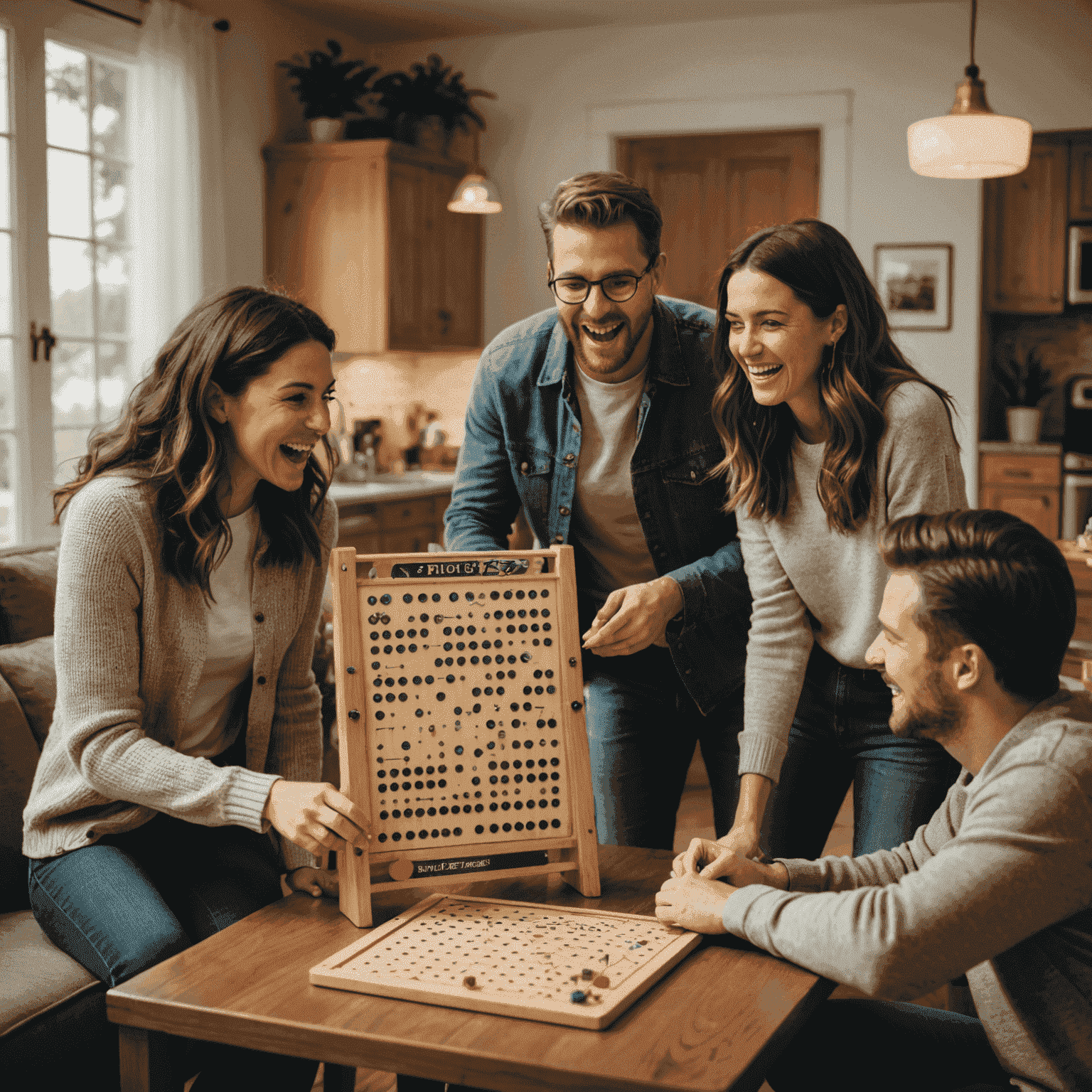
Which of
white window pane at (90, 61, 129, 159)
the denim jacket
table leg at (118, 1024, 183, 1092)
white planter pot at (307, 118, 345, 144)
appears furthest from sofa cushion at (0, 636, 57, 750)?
white planter pot at (307, 118, 345, 144)

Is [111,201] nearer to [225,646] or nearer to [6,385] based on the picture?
[6,385]

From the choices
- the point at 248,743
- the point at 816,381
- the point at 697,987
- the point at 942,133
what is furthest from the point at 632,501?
the point at 942,133

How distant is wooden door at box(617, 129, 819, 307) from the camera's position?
6305 millimetres

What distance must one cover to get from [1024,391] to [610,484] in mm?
Answer: 4990

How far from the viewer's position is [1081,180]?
19.9 ft

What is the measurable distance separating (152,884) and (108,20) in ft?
13.7

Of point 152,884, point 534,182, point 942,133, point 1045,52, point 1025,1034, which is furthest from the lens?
point 534,182

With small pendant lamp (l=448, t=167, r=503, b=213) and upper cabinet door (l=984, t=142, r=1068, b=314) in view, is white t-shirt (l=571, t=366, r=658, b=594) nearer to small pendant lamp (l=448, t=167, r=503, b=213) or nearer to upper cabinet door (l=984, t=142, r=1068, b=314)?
small pendant lamp (l=448, t=167, r=503, b=213)

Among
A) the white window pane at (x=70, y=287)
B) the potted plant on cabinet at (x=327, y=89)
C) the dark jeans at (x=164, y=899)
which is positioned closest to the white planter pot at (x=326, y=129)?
the potted plant on cabinet at (x=327, y=89)

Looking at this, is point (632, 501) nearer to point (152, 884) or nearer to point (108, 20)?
point (152, 884)

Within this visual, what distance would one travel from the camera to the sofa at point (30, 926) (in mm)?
1720

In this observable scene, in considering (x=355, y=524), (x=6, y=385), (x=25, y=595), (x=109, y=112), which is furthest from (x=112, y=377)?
(x=25, y=595)

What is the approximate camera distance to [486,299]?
6832mm

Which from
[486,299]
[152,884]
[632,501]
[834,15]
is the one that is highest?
[834,15]
